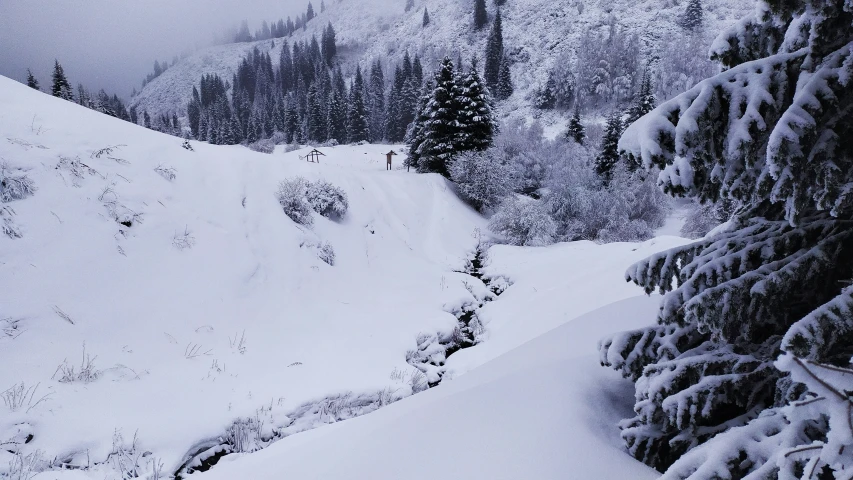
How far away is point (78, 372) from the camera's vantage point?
18.0ft

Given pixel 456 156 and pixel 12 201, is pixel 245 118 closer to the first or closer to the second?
pixel 456 156

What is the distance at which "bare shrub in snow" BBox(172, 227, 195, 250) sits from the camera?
332 inches

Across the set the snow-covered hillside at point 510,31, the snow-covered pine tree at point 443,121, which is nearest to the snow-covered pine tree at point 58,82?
the snow-covered pine tree at point 443,121

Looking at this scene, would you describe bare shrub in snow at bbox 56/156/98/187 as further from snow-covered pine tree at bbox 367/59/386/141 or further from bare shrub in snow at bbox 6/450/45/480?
snow-covered pine tree at bbox 367/59/386/141

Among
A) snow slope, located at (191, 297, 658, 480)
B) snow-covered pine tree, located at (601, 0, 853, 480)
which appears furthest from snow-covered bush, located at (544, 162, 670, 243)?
snow-covered pine tree, located at (601, 0, 853, 480)

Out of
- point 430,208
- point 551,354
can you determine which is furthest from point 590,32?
point 551,354

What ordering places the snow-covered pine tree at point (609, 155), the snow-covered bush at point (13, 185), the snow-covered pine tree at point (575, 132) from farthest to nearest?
the snow-covered pine tree at point (575, 132) → the snow-covered pine tree at point (609, 155) → the snow-covered bush at point (13, 185)

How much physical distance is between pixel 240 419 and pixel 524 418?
14.4ft

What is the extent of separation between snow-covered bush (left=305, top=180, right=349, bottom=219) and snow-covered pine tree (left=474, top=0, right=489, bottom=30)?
7793 cm

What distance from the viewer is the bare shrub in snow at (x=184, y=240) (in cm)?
843

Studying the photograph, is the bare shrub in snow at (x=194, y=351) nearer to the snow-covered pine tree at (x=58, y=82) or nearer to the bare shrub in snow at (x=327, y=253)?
the bare shrub in snow at (x=327, y=253)

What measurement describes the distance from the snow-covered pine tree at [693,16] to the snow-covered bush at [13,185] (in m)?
75.6

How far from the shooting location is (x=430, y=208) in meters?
19.5

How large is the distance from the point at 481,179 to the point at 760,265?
A: 1963cm
